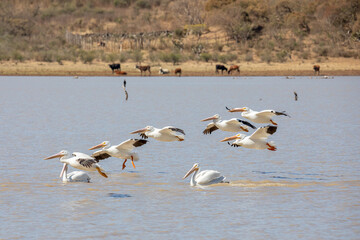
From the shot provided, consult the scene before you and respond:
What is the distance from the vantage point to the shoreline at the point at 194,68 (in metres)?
46.6

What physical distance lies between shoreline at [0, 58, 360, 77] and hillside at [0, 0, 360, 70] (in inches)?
27.6

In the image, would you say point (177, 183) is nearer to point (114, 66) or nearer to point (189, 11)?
point (114, 66)

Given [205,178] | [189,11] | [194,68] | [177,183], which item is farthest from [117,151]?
[189,11]

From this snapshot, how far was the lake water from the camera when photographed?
31.8 feet

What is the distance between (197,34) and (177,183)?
44.9 m

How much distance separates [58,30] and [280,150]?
165ft

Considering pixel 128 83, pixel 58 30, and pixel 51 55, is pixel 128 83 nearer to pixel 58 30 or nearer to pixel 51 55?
pixel 51 55

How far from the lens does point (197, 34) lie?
57.1 metres

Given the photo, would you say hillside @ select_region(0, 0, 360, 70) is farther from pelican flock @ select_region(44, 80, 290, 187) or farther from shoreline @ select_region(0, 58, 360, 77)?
pelican flock @ select_region(44, 80, 290, 187)

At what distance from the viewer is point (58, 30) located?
65.6m

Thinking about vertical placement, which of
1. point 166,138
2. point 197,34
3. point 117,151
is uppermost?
point 197,34

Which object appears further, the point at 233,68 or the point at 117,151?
the point at 233,68

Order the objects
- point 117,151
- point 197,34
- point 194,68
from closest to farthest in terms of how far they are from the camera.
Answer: point 117,151, point 194,68, point 197,34

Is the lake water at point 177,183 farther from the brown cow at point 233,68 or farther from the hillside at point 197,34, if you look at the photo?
the hillside at point 197,34
